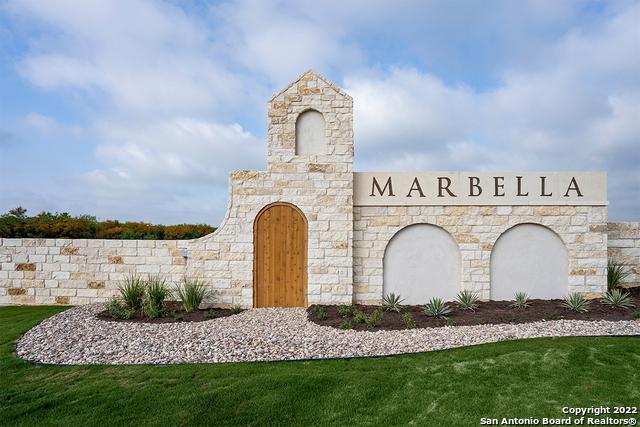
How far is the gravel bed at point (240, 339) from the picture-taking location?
735cm

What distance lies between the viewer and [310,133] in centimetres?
1157

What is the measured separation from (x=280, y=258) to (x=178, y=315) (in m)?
2.80

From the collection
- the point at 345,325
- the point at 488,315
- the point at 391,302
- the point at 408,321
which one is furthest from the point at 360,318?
the point at 488,315

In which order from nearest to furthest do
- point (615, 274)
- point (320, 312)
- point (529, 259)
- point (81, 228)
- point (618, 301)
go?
point (320, 312) < point (618, 301) < point (529, 259) < point (615, 274) < point (81, 228)

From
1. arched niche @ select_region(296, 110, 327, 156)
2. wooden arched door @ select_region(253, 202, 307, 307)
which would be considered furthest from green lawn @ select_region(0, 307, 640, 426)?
arched niche @ select_region(296, 110, 327, 156)

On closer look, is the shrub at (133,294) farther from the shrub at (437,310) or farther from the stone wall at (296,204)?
the shrub at (437,310)

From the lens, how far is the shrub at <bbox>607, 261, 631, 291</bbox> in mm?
12164

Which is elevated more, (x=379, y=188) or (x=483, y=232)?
(x=379, y=188)

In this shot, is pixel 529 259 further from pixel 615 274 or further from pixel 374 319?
pixel 374 319

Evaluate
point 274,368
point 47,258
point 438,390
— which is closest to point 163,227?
point 47,258

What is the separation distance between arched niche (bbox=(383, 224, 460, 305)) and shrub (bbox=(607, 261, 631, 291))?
14.5 ft

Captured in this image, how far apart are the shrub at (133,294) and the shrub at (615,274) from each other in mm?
12375

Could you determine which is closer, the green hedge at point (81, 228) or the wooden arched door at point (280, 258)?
the wooden arched door at point (280, 258)

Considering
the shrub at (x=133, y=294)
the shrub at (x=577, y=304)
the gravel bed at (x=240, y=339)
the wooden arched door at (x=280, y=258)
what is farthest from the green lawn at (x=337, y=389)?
the wooden arched door at (x=280, y=258)
